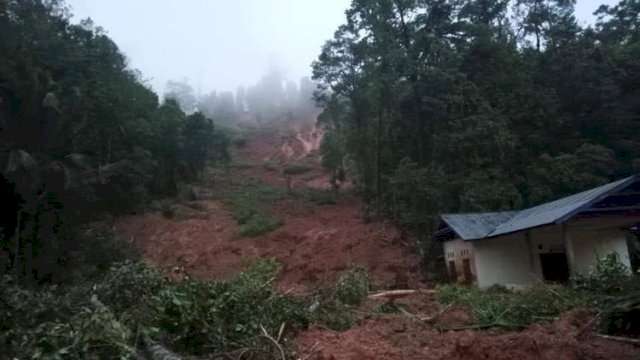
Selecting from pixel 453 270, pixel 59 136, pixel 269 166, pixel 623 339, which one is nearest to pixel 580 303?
pixel 623 339

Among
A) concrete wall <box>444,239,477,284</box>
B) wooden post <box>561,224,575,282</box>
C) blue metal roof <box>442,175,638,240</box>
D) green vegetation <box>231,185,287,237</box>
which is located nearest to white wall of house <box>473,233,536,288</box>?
concrete wall <box>444,239,477,284</box>

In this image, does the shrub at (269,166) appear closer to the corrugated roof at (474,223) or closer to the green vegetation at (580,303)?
the corrugated roof at (474,223)

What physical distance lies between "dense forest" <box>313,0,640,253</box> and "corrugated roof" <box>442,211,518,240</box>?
330 cm

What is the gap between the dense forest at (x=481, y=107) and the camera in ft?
69.2

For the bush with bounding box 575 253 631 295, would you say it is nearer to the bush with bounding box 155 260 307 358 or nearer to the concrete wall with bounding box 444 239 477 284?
the concrete wall with bounding box 444 239 477 284

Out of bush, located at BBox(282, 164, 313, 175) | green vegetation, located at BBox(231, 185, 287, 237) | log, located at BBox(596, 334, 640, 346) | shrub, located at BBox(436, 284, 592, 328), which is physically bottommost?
shrub, located at BBox(436, 284, 592, 328)

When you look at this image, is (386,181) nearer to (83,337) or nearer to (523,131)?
(523,131)

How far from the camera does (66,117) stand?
64.2 feet

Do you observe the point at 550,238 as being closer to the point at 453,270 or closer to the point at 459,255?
the point at 459,255

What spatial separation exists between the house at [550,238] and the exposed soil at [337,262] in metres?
2.61

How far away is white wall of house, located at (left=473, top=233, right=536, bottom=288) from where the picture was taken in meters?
14.9

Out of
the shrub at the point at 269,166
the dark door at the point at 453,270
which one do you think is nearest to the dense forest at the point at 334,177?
the dark door at the point at 453,270

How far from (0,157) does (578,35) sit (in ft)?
92.2

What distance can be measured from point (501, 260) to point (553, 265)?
1.41 metres
